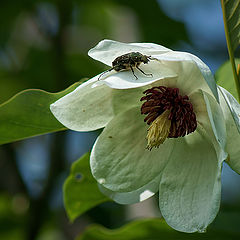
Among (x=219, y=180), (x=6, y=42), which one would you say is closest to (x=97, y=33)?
(x=6, y=42)

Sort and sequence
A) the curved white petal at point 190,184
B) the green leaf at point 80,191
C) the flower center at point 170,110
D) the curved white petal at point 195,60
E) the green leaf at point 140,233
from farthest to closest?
the green leaf at point 140,233 < the green leaf at point 80,191 < the flower center at point 170,110 < the curved white petal at point 190,184 < the curved white petal at point 195,60

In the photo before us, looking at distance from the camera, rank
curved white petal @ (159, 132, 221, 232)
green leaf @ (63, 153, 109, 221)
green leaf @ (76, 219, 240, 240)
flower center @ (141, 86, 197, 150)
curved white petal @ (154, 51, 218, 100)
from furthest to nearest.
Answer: green leaf @ (76, 219, 240, 240) → green leaf @ (63, 153, 109, 221) → flower center @ (141, 86, 197, 150) → curved white petal @ (159, 132, 221, 232) → curved white petal @ (154, 51, 218, 100)

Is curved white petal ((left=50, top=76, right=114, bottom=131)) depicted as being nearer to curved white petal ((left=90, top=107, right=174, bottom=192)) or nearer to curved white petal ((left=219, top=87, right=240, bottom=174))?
curved white petal ((left=90, top=107, right=174, bottom=192))

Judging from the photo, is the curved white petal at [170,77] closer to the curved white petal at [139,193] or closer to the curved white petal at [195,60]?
the curved white petal at [195,60]

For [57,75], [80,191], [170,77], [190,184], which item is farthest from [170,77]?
[57,75]

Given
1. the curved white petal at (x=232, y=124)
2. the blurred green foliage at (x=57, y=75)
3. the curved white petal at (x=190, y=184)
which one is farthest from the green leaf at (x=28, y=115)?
the curved white petal at (x=232, y=124)

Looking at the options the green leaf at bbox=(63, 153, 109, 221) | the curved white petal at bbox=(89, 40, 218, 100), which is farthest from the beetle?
the green leaf at bbox=(63, 153, 109, 221)

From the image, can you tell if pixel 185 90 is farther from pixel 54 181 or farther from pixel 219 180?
pixel 54 181
